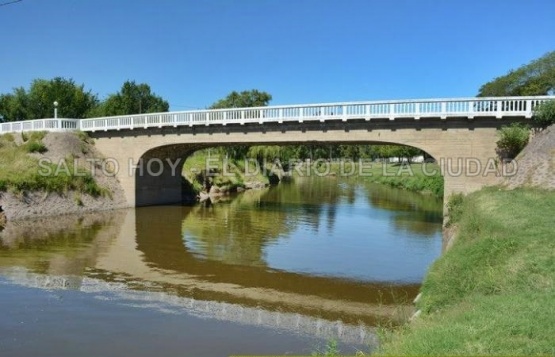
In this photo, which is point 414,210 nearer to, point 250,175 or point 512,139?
point 512,139

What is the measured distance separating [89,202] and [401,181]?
1454 inches

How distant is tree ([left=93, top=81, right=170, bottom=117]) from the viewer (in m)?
64.8

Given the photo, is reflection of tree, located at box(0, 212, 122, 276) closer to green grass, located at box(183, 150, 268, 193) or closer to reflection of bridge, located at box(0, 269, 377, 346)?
reflection of bridge, located at box(0, 269, 377, 346)

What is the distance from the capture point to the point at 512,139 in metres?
19.5

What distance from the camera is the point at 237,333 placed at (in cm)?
987

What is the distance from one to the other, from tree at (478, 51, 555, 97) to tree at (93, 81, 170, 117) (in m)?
49.1

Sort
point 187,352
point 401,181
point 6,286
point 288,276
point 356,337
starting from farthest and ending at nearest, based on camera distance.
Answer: point 401,181 < point 288,276 < point 6,286 < point 356,337 < point 187,352

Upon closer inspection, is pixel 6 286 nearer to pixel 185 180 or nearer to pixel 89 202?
pixel 89 202

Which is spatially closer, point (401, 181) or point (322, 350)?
point (322, 350)

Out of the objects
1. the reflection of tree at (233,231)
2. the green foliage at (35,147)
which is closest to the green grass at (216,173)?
the reflection of tree at (233,231)

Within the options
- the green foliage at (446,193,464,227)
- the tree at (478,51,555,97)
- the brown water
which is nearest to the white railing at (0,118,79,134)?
the brown water

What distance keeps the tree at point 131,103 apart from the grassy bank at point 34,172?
31000 millimetres

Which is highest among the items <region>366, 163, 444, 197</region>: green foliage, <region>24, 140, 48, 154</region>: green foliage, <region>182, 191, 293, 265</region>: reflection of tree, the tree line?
the tree line

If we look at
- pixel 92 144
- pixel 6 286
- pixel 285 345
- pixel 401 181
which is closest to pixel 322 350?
pixel 285 345
